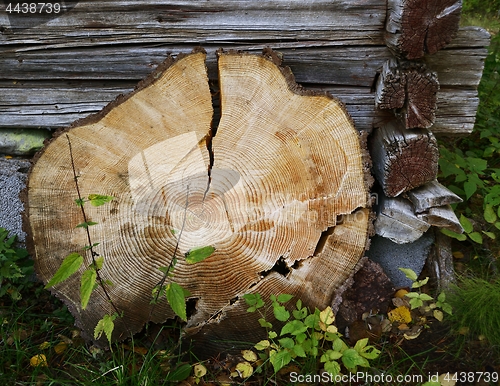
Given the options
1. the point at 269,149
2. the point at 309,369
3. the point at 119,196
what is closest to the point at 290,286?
the point at 309,369

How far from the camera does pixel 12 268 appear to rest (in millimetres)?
2463

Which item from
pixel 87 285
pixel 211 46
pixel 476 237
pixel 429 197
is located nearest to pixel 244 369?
pixel 87 285

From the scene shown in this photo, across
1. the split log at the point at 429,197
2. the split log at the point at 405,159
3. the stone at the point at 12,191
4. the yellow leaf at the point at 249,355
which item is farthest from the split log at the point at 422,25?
the stone at the point at 12,191

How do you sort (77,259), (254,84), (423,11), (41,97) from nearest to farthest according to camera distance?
(77,259) < (423,11) < (254,84) < (41,97)

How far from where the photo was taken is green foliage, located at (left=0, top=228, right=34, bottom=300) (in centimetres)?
242

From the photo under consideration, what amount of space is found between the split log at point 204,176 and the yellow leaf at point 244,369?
1.08 ft

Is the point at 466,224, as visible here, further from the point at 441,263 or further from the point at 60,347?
the point at 60,347

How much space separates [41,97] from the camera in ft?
8.75

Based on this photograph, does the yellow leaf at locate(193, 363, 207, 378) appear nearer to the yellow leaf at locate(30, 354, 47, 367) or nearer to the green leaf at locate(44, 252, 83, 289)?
the yellow leaf at locate(30, 354, 47, 367)

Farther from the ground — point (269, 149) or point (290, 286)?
point (269, 149)

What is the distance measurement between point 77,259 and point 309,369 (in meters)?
1.08

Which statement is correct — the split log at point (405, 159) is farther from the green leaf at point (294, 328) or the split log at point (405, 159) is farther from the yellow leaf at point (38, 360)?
the yellow leaf at point (38, 360)

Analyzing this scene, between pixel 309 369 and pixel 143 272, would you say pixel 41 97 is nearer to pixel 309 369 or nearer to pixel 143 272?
pixel 143 272

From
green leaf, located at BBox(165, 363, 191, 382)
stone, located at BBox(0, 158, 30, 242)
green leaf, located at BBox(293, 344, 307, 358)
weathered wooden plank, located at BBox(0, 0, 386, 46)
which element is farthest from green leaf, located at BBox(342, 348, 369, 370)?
stone, located at BBox(0, 158, 30, 242)
